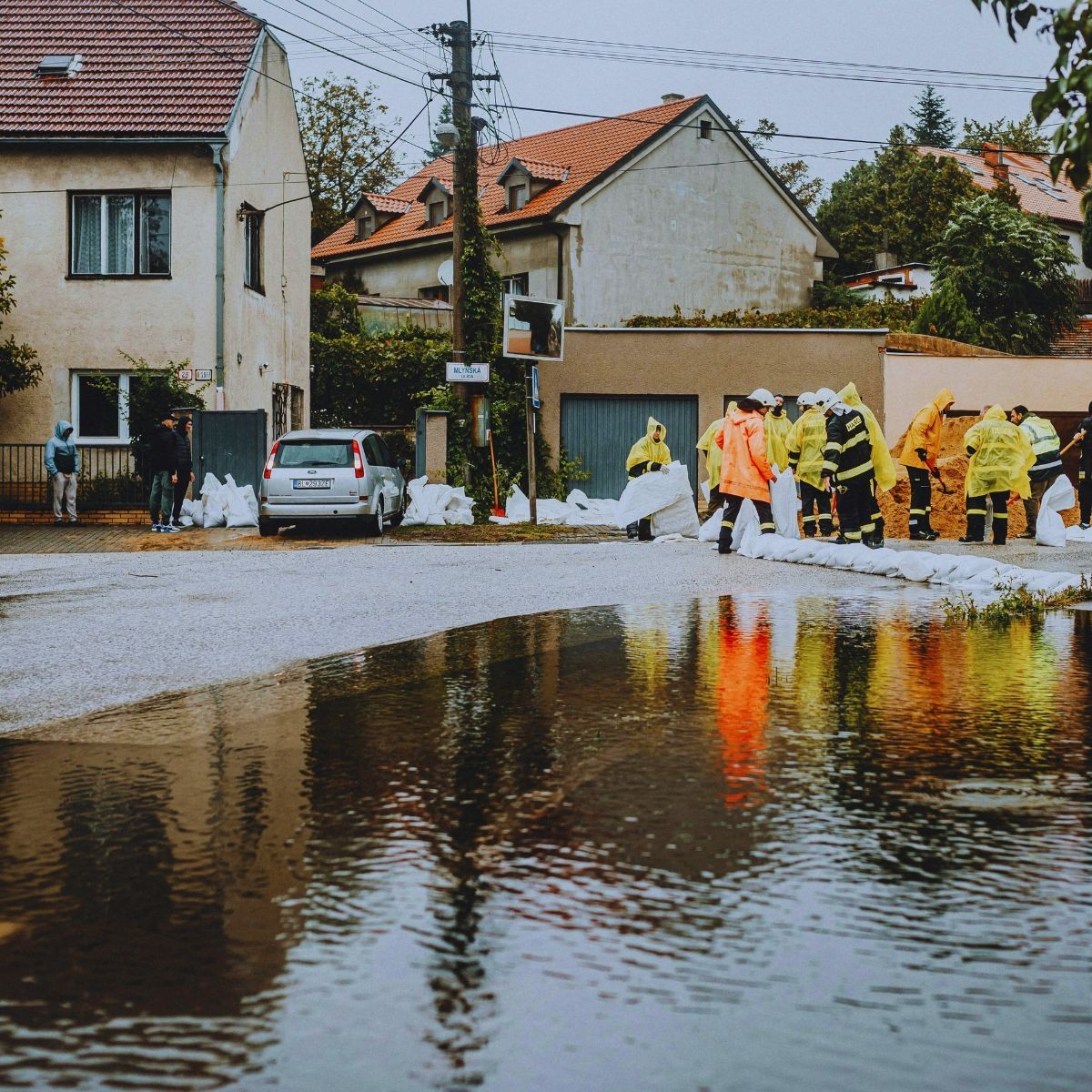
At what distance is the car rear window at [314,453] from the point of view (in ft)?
70.8

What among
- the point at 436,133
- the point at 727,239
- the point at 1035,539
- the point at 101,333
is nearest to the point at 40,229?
the point at 101,333

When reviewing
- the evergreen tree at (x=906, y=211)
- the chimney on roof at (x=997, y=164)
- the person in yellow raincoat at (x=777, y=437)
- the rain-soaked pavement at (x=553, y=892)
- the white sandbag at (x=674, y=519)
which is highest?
the chimney on roof at (x=997, y=164)

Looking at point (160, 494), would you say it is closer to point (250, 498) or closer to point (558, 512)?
point (250, 498)

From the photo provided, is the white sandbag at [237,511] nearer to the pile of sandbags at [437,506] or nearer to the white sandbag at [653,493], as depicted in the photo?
the pile of sandbags at [437,506]

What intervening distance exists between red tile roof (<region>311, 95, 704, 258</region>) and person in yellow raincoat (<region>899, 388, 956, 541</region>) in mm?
20787

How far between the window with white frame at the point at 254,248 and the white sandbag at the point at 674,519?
11.4 meters

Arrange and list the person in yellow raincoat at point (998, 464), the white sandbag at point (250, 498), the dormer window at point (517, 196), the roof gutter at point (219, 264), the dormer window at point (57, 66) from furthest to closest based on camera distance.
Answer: the dormer window at point (517, 196)
the dormer window at point (57, 66)
the roof gutter at point (219, 264)
the white sandbag at point (250, 498)
the person in yellow raincoat at point (998, 464)

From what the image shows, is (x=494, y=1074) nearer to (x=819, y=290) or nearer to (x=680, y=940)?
(x=680, y=940)

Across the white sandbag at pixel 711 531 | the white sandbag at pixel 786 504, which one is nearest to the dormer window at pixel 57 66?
the white sandbag at pixel 711 531

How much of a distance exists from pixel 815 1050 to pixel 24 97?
28117 mm

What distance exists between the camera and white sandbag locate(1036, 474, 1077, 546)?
19.5 m

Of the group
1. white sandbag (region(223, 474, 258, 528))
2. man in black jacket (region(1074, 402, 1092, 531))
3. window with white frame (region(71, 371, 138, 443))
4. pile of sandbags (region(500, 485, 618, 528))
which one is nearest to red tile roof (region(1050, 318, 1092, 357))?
pile of sandbags (region(500, 485, 618, 528))

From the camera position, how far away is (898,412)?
3209 cm

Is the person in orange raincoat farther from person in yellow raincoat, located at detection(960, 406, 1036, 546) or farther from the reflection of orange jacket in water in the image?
the reflection of orange jacket in water
